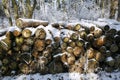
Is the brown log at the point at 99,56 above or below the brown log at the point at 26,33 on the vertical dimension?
below

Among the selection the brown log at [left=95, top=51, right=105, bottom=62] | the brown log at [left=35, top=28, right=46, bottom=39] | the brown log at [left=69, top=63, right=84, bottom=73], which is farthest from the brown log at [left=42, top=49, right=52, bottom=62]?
the brown log at [left=95, top=51, right=105, bottom=62]

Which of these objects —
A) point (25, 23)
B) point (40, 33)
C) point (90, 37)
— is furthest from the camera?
point (90, 37)

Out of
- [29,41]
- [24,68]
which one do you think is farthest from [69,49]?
[24,68]

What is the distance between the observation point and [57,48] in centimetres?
779

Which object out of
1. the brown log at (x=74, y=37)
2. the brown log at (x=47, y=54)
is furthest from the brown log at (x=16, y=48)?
the brown log at (x=74, y=37)

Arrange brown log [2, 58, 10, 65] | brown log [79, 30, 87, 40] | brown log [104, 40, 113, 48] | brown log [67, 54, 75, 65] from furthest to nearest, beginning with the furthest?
brown log [104, 40, 113, 48], brown log [79, 30, 87, 40], brown log [67, 54, 75, 65], brown log [2, 58, 10, 65]

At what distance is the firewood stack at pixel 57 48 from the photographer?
7.48m

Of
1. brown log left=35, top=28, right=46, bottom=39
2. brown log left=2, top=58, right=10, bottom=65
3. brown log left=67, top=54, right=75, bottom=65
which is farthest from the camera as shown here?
brown log left=67, top=54, right=75, bottom=65

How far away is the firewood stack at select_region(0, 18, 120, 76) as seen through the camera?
7477mm

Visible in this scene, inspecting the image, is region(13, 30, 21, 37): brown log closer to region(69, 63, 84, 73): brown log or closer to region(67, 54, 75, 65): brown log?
region(67, 54, 75, 65): brown log

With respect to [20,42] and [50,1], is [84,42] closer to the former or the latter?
[20,42]

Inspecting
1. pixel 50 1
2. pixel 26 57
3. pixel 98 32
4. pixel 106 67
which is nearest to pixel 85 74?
pixel 106 67

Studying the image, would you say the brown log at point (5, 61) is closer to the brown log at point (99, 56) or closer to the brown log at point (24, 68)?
the brown log at point (24, 68)

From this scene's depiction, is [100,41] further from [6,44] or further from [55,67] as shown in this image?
[6,44]
